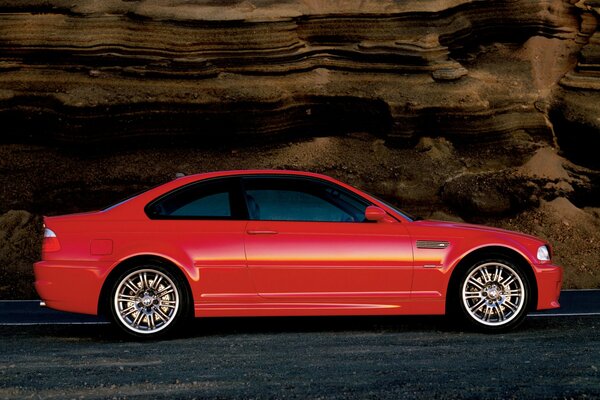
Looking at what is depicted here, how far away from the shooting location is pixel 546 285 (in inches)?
359

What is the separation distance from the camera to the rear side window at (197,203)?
915cm

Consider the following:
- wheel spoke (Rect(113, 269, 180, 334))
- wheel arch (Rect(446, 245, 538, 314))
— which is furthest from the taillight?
wheel arch (Rect(446, 245, 538, 314))

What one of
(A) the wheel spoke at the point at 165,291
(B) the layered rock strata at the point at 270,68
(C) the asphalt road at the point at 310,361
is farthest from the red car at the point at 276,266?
(B) the layered rock strata at the point at 270,68

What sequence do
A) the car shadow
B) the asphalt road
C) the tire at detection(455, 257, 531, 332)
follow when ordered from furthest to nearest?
the car shadow → the tire at detection(455, 257, 531, 332) → the asphalt road

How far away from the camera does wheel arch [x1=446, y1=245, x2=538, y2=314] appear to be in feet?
29.6

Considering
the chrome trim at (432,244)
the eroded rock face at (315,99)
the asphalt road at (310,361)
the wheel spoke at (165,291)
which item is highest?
the eroded rock face at (315,99)

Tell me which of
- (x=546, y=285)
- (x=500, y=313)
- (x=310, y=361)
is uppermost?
(x=546, y=285)

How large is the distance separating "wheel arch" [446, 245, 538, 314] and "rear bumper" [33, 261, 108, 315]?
3.19 meters

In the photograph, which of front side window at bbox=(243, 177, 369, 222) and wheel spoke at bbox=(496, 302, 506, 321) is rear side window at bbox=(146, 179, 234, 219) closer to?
front side window at bbox=(243, 177, 369, 222)

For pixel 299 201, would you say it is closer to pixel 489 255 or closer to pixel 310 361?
pixel 489 255

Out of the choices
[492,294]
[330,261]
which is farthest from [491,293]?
[330,261]

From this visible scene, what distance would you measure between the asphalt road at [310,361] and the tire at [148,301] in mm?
182

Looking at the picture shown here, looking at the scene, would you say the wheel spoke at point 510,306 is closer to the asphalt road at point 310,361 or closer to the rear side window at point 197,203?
the asphalt road at point 310,361

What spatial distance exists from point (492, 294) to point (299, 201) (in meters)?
2.00
